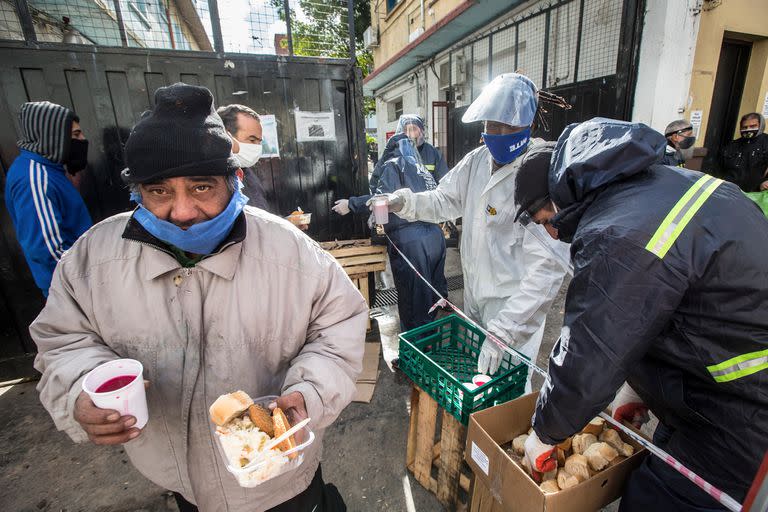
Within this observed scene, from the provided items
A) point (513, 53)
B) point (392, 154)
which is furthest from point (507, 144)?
point (513, 53)

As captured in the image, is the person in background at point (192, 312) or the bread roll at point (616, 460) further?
the bread roll at point (616, 460)

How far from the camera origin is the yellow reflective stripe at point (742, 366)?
104cm

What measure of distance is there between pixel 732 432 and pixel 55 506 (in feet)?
11.9

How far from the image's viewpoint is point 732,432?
1.11 m

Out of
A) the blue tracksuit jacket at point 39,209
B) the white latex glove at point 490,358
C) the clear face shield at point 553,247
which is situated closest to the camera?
the clear face shield at point 553,247

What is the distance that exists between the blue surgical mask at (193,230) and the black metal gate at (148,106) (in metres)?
2.82

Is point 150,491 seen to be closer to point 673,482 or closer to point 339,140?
point 673,482

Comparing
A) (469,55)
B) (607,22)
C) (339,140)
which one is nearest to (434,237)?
(339,140)

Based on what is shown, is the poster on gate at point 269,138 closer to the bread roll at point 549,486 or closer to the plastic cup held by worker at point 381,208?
the plastic cup held by worker at point 381,208

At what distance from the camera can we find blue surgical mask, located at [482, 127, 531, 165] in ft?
6.99

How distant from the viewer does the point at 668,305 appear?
1.03 metres

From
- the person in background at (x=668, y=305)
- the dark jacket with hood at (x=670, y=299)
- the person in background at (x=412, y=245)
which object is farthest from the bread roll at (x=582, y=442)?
the person in background at (x=412, y=245)

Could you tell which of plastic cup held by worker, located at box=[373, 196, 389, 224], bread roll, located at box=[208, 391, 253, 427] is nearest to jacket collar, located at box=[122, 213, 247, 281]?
bread roll, located at box=[208, 391, 253, 427]

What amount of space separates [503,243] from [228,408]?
1.73m
